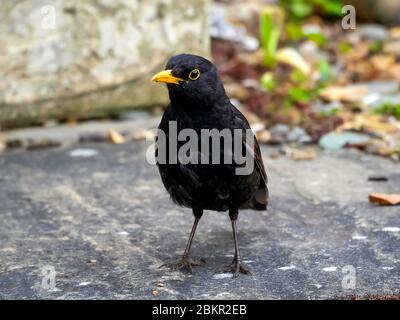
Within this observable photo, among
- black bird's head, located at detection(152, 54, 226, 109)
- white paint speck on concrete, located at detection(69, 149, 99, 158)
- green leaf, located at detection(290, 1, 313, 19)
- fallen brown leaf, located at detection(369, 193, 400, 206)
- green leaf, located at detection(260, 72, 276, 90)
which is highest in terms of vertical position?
green leaf, located at detection(290, 1, 313, 19)

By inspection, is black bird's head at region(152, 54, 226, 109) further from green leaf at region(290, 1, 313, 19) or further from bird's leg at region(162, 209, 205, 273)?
green leaf at region(290, 1, 313, 19)

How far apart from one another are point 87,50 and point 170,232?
2830mm

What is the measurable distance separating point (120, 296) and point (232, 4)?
6997 mm

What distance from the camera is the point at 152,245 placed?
5.38 meters

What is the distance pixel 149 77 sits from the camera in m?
8.23

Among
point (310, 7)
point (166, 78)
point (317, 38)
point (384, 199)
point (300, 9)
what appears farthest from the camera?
point (310, 7)

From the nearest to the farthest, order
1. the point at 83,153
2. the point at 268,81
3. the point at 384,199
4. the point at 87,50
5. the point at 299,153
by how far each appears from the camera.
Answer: the point at 384,199 < the point at 299,153 < the point at 83,153 < the point at 87,50 < the point at 268,81

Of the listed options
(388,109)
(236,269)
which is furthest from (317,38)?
(236,269)

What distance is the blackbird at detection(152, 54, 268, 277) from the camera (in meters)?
4.82

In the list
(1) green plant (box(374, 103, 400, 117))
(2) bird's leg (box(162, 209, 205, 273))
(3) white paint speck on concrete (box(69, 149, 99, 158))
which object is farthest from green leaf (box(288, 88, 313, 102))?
(2) bird's leg (box(162, 209, 205, 273))

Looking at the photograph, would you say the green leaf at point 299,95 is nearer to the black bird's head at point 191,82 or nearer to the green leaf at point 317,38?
the green leaf at point 317,38

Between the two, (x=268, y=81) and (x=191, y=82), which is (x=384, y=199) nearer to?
(x=191, y=82)

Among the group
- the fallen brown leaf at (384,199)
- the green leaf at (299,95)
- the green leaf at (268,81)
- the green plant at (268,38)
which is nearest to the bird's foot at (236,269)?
the fallen brown leaf at (384,199)

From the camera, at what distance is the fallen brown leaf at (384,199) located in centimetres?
587
